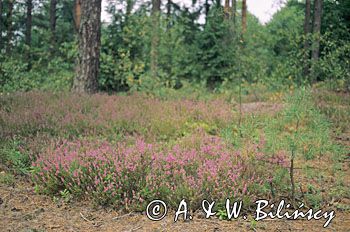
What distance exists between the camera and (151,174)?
17.7ft

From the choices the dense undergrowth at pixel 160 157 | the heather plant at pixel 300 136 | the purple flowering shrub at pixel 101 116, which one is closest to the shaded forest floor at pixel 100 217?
the dense undergrowth at pixel 160 157

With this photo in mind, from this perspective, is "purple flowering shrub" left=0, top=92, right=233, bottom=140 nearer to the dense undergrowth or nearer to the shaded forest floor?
the dense undergrowth

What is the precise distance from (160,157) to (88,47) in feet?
24.6

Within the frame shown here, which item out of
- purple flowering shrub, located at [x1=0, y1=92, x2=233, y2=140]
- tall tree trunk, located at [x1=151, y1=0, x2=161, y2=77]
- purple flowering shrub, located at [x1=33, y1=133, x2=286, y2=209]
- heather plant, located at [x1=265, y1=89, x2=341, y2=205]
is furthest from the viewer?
tall tree trunk, located at [x1=151, y1=0, x2=161, y2=77]

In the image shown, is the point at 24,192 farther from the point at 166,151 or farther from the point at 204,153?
the point at 204,153

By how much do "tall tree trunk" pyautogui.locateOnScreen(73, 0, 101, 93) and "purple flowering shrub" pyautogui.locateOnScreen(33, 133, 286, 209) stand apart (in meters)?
6.39

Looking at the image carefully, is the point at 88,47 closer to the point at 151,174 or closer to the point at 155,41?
the point at 155,41

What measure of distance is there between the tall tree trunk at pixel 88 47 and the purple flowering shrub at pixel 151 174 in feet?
21.0

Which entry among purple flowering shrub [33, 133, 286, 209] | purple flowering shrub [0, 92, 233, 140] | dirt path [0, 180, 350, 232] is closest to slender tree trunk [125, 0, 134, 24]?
purple flowering shrub [0, 92, 233, 140]

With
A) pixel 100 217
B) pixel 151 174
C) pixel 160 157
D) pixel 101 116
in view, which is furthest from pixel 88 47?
pixel 100 217

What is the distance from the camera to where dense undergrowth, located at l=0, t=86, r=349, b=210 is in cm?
516

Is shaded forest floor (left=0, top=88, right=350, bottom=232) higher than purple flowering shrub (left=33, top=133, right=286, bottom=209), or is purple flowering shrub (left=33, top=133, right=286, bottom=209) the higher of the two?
purple flowering shrub (left=33, top=133, right=286, bottom=209)

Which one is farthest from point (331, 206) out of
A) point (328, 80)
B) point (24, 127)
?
point (328, 80)

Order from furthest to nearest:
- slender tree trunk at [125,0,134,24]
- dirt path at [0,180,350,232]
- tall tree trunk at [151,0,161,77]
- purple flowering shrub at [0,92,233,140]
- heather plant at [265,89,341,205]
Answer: tall tree trunk at [151,0,161,77] → slender tree trunk at [125,0,134,24] → purple flowering shrub at [0,92,233,140] → heather plant at [265,89,341,205] → dirt path at [0,180,350,232]
